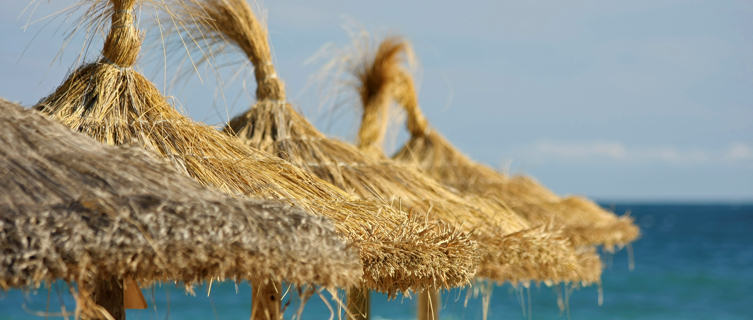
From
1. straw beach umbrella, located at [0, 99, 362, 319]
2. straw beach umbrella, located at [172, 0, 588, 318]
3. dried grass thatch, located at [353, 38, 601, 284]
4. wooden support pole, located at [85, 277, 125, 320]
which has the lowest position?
wooden support pole, located at [85, 277, 125, 320]

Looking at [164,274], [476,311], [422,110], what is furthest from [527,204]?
[476,311]

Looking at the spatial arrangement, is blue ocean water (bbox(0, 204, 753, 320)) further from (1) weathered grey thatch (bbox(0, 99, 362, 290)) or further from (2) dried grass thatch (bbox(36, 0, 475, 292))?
(1) weathered grey thatch (bbox(0, 99, 362, 290))

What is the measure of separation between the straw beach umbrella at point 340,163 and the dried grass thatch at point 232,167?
0.70 meters

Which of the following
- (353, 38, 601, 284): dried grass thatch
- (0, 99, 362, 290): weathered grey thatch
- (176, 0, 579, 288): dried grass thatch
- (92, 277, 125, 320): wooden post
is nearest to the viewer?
(0, 99, 362, 290): weathered grey thatch

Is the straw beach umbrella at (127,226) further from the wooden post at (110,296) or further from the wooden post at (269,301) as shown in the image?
the wooden post at (269,301)

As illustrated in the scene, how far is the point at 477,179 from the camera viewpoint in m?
6.18

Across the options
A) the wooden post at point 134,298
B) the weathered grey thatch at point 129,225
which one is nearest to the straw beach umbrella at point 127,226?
the weathered grey thatch at point 129,225

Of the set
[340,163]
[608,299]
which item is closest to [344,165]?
[340,163]

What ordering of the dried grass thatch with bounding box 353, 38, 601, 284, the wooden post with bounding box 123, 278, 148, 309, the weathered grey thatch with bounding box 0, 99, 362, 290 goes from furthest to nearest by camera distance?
the dried grass thatch with bounding box 353, 38, 601, 284 → the wooden post with bounding box 123, 278, 148, 309 → the weathered grey thatch with bounding box 0, 99, 362, 290

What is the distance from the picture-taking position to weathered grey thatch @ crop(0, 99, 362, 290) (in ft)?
7.14

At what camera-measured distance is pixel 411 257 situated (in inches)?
124

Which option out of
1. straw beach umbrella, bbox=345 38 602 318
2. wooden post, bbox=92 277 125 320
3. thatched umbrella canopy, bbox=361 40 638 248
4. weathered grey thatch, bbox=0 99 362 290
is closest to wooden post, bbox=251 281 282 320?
weathered grey thatch, bbox=0 99 362 290

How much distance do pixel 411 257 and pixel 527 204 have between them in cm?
304

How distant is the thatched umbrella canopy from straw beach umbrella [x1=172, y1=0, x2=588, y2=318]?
1251mm
